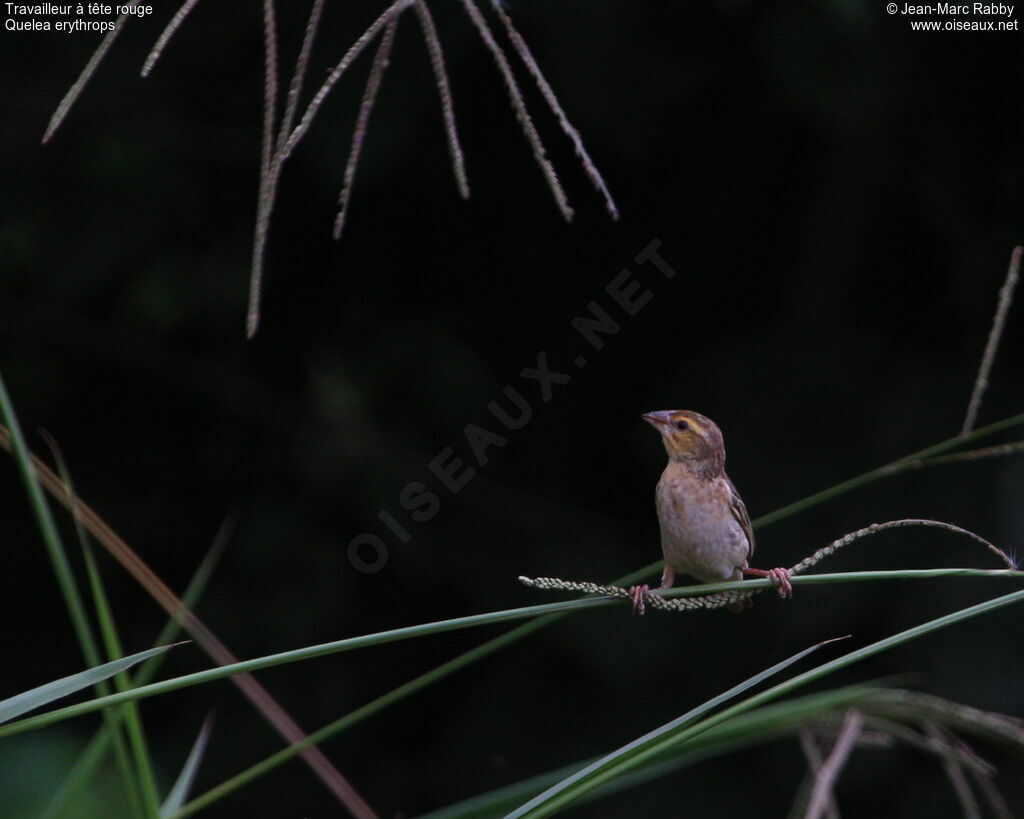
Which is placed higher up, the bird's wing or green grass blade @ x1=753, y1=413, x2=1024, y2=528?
green grass blade @ x1=753, y1=413, x2=1024, y2=528

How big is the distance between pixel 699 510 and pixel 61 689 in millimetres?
1647

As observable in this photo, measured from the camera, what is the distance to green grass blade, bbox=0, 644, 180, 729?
150 centimetres

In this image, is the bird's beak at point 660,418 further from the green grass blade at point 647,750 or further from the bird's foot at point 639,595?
the green grass blade at point 647,750

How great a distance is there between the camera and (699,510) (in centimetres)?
283

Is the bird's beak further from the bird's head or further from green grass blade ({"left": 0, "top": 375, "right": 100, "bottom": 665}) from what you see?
green grass blade ({"left": 0, "top": 375, "right": 100, "bottom": 665})

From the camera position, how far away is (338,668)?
474 centimetres

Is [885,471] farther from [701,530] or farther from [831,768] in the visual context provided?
[701,530]

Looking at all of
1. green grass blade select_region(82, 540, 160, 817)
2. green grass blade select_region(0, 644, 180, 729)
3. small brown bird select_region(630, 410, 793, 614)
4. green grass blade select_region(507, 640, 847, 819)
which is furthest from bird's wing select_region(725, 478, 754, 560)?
green grass blade select_region(0, 644, 180, 729)

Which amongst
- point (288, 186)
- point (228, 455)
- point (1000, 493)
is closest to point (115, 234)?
point (288, 186)

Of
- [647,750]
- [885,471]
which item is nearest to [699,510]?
[885,471]

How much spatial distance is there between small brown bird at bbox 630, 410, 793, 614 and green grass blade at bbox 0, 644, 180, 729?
152 cm

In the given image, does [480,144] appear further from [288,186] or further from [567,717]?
Result: [567,717]

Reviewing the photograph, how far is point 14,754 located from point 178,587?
44.5 inches

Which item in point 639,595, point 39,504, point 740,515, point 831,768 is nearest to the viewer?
point 39,504
